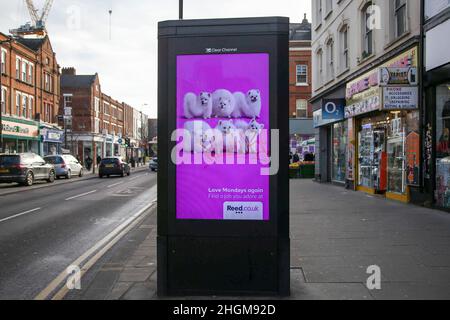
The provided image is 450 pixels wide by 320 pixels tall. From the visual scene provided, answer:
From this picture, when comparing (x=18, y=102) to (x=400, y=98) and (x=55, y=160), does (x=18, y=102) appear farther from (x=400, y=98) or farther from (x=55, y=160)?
(x=400, y=98)

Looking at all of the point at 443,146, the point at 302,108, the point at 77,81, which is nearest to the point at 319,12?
the point at 443,146

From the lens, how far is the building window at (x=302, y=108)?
137ft

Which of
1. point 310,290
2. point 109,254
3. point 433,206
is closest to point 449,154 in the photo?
point 433,206

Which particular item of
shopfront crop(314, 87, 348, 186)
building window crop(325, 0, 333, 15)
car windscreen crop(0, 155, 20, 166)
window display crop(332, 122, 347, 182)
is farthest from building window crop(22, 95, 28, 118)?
window display crop(332, 122, 347, 182)

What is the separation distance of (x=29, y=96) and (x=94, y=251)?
38.1 meters

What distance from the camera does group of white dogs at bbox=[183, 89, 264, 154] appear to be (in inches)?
176

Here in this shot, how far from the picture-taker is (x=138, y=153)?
95.6 m

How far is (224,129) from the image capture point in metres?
4.50

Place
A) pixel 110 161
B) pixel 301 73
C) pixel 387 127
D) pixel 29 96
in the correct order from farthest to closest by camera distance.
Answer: pixel 301 73
pixel 29 96
pixel 110 161
pixel 387 127

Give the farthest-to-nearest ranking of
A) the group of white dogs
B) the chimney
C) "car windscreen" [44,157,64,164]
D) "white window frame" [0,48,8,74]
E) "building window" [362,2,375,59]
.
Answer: the chimney, "white window frame" [0,48,8,74], "car windscreen" [44,157,64,164], "building window" [362,2,375,59], the group of white dogs

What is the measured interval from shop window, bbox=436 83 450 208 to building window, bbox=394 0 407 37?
299 cm

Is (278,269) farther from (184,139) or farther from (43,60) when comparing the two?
(43,60)

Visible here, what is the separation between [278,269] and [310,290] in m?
0.63

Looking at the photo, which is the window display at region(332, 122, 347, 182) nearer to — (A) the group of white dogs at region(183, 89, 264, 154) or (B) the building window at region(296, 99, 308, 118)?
(A) the group of white dogs at region(183, 89, 264, 154)
